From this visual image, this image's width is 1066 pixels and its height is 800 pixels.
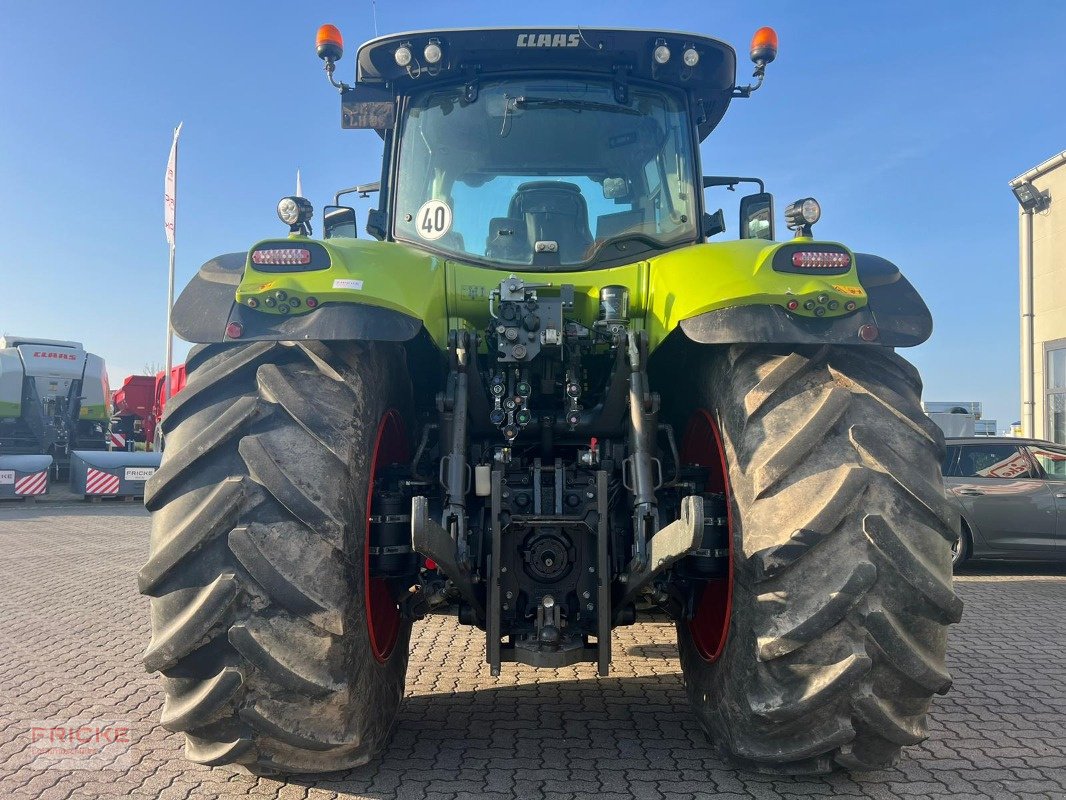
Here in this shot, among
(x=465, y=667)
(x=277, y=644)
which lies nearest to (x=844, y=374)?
(x=277, y=644)

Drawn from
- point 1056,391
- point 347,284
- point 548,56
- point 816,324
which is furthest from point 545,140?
point 1056,391

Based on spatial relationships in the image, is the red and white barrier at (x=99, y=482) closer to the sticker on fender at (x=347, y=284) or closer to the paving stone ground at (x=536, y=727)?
the paving stone ground at (x=536, y=727)

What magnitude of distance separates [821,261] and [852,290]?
155 millimetres

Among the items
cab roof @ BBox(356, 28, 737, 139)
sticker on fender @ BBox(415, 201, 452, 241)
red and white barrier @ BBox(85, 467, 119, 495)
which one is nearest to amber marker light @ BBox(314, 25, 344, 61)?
cab roof @ BBox(356, 28, 737, 139)

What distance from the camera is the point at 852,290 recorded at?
2902mm

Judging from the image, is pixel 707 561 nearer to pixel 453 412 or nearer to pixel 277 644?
pixel 453 412

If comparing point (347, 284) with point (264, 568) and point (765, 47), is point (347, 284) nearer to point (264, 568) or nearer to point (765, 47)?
point (264, 568)

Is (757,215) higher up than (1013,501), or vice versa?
(757,215)

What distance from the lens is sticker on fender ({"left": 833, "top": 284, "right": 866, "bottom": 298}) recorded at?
2.89 meters

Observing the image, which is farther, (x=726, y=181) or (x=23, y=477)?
(x=23, y=477)

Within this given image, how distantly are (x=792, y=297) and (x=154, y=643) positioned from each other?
7.85ft

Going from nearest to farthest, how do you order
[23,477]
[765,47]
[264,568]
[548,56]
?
[264,568] < [548,56] < [765,47] < [23,477]

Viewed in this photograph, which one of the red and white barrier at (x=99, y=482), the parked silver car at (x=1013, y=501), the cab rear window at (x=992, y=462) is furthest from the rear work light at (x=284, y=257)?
the red and white barrier at (x=99, y=482)

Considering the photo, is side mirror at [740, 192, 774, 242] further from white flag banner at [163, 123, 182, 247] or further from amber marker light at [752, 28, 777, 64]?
white flag banner at [163, 123, 182, 247]
